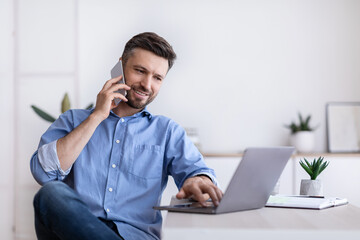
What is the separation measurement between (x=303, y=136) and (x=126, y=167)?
256cm

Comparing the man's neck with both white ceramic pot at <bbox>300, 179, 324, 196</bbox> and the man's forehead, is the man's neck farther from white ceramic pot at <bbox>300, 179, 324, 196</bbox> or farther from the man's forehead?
white ceramic pot at <bbox>300, 179, 324, 196</bbox>

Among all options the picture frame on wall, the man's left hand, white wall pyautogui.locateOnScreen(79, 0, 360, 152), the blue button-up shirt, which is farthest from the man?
the picture frame on wall

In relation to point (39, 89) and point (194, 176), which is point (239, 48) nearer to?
point (39, 89)

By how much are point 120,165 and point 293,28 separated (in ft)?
9.58

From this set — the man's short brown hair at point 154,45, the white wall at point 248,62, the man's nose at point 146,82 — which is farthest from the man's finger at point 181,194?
the white wall at point 248,62

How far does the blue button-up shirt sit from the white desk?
53cm

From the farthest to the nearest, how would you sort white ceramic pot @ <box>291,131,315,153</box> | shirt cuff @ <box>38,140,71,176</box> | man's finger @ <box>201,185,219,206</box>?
1. white ceramic pot @ <box>291,131,315,153</box>
2. shirt cuff @ <box>38,140,71,176</box>
3. man's finger @ <box>201,185,219,206</box>

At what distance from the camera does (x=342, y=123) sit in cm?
421

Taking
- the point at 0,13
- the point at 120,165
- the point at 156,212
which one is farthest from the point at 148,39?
the point at 0,13

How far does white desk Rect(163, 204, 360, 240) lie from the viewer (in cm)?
94

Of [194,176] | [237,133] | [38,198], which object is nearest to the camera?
[38,198]

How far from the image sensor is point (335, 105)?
4.20m

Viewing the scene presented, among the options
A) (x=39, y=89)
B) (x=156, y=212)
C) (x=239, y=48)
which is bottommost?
(x=156, y=212)

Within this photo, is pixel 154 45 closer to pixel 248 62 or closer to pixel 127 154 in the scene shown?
pixel 127 154
